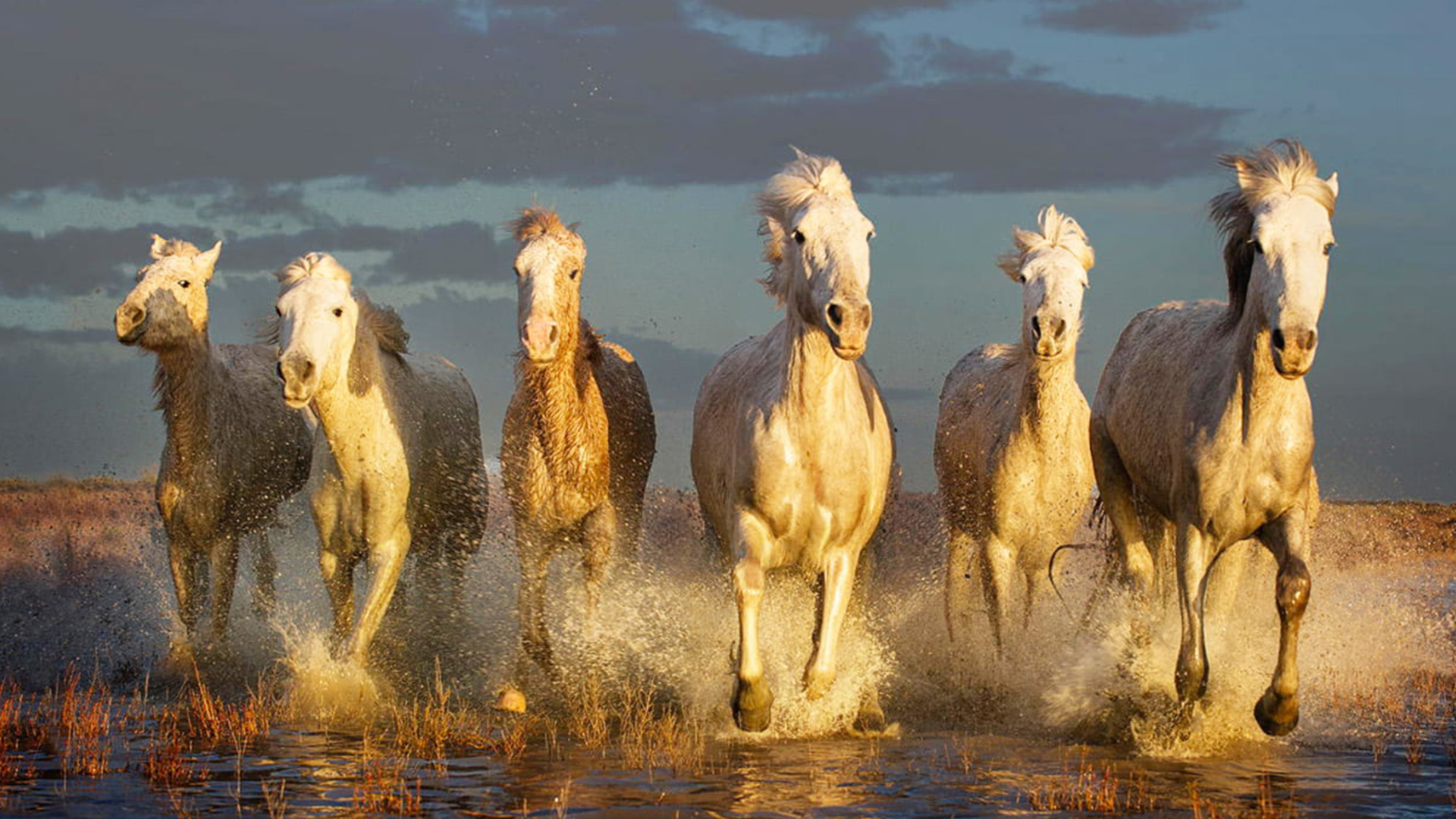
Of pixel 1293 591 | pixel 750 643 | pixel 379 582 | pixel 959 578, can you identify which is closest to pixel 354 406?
pixel 379 582

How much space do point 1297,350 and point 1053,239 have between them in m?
2.77

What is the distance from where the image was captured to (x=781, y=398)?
8469mm

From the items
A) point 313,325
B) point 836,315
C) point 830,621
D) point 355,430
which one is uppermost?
point 313,325

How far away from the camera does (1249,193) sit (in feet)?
27.1

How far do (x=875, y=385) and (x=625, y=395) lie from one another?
82.4 inches

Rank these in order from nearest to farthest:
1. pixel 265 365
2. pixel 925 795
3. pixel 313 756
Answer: pixel 925 795
pixel 313 756
pixel 265 365

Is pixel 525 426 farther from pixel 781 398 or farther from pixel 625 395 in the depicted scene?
pixel 781 398

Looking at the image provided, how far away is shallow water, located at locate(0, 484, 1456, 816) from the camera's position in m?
7.11

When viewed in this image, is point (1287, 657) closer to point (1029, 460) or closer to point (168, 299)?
point (1029, 460)

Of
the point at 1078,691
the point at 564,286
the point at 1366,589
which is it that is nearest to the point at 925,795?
the point at 1078,691

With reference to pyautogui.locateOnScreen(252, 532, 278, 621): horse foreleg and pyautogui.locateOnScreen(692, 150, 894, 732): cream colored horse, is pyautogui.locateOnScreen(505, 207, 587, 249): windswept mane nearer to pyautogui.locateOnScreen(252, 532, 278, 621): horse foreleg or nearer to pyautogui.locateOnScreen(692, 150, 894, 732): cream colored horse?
pyautogui.locateOnScreen(692, 150, 894, 732): cream colored horse

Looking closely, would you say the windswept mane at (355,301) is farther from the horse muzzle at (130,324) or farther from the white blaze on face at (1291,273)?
the white blaze on face at (1291,273)

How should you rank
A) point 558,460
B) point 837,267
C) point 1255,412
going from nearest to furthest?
point 837,267 < point 1255,412 < point 558,460

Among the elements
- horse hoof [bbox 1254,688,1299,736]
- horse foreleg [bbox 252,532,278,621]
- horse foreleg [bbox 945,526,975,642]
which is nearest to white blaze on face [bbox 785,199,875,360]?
horse hoof [bbox 1254,688,1299,736]
